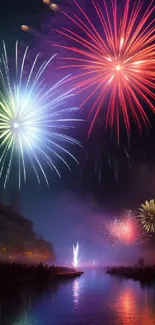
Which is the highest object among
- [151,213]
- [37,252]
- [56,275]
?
[37,252]

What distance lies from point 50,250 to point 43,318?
13559 cm

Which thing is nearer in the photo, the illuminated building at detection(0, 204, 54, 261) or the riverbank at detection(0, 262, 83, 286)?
the riverbank at detection(0, 262, 83, 286)

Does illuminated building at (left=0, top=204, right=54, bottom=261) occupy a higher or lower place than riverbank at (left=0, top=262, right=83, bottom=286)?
higher

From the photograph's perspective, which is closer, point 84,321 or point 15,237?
point 84,321

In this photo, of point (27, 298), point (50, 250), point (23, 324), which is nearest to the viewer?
point (23, 324)

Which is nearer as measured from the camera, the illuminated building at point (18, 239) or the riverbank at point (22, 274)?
the riverbank at point (22, 274)

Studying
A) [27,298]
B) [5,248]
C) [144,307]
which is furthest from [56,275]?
[144,307]

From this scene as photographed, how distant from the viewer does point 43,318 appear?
92.5ft

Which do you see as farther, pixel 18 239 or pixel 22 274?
pixel 18 239

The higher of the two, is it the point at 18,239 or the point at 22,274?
the point at 18,239

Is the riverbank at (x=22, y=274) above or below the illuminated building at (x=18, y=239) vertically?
below

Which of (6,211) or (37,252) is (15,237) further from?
(37,252)

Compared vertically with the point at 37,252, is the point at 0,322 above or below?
below

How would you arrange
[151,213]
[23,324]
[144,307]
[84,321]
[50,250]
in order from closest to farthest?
[23,324] → [84,321] → [144,307] → [151,213] → [50,250]
